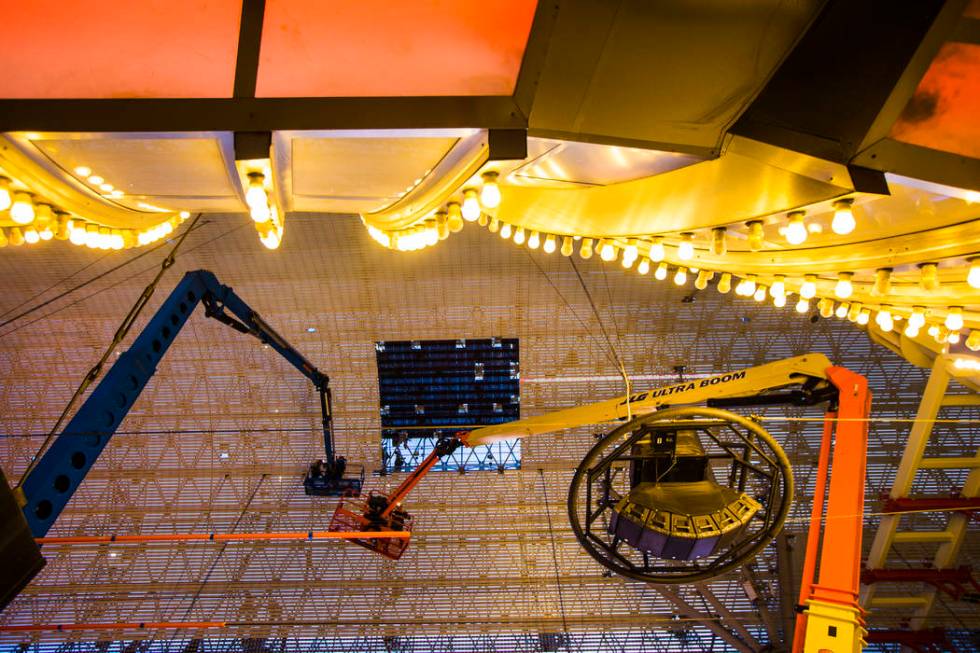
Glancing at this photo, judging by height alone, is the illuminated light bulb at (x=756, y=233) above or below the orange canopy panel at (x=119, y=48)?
below

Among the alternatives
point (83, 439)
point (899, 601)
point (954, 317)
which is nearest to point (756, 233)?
point (954, 317)

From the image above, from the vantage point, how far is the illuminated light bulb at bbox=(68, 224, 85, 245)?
473 cm

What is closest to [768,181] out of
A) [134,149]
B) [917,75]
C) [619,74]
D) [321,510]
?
[917,75]

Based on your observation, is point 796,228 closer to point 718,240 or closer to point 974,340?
point 718,240

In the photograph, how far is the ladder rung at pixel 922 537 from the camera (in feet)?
48.9

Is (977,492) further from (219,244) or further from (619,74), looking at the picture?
(219,244)

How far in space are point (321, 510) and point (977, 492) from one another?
55.0ft

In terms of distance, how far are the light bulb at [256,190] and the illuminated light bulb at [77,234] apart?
195 centimetres

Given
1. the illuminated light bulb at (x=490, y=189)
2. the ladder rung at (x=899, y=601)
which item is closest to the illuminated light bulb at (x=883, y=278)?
the illuminated light bulb at (x=490, y=189)

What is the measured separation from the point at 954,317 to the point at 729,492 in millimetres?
3567

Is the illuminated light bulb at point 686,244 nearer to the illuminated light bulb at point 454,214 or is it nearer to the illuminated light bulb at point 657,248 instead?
the illuminated light bulb at point 657,248

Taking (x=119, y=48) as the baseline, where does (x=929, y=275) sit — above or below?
below

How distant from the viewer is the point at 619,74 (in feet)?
10.6

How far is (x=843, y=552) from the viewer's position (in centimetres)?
695
